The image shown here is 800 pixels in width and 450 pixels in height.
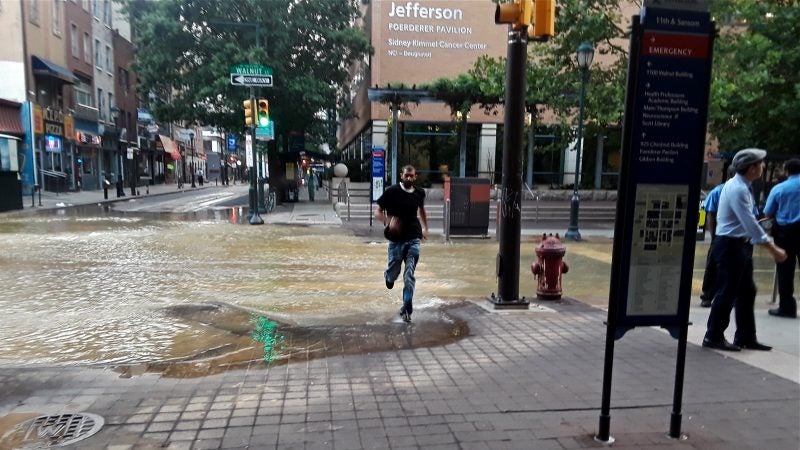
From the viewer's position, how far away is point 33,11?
105 feet

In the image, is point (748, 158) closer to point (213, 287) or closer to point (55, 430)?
point (55, 430)

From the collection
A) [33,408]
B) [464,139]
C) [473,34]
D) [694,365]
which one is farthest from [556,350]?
[473,34]

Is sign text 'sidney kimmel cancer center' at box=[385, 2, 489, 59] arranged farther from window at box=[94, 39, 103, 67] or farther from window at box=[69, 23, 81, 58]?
window at box=[94, 39, 103, 67]

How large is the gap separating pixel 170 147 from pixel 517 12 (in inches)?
2424

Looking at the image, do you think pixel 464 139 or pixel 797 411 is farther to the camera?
pixel 464 139

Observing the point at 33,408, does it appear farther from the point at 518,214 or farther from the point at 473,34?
the point at 473,34

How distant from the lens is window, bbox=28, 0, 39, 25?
3167 centimetres

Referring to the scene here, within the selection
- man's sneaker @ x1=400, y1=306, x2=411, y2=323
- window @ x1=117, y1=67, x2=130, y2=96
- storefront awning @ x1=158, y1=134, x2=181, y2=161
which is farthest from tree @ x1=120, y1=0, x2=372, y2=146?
storefront awning @ x1=158, y1=134, x2=181, y2=161

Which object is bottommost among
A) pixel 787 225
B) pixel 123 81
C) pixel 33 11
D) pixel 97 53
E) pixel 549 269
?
pixel 549 269

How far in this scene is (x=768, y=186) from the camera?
17.2 m

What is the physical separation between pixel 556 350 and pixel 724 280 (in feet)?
5.66

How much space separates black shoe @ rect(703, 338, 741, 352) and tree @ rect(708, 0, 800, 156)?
11.8m

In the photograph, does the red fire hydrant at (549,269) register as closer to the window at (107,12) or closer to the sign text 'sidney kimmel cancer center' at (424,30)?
the sign text 'sidney kimmel cancer center' at (424,30)

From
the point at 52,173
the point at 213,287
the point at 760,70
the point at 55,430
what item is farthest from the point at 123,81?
the point at 55,430
